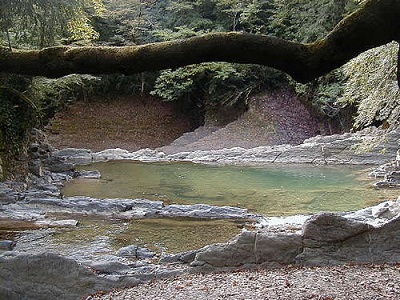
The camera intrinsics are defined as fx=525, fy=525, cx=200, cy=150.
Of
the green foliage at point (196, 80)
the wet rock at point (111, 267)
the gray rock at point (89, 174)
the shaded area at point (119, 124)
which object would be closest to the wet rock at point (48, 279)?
the wet rock at point (111, 267)

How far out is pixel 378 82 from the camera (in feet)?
28.6

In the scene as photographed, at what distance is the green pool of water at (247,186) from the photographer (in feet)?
41.4

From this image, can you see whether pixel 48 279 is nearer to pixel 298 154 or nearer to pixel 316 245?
pixel 316 245

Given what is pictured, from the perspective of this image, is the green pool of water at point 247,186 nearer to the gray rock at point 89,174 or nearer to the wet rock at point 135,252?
the gray rock at point 89,174

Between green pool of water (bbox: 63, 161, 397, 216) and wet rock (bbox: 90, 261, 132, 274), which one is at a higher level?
wet rock (bbox: 90, 261, 132, 274)

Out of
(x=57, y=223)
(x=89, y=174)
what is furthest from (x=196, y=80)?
(x=57, y=223)

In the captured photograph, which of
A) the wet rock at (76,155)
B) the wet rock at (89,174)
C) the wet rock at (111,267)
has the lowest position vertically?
the wet rock at (76,155)

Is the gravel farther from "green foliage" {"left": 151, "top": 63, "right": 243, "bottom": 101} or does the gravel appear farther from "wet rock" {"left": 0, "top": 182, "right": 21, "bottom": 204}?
"green foliage" {"left": 151, "top": 63, "right": 243, "bottom": 101}

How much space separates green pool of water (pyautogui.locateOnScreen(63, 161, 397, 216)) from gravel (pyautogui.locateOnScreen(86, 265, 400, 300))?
207 inches

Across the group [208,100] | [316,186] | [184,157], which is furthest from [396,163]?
[208,100]

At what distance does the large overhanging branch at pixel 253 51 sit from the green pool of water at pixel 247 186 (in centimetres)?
839

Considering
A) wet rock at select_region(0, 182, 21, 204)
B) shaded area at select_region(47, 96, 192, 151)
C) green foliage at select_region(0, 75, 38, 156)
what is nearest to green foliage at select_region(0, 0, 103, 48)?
green foliage at select_region(0, 75, 38, 156)

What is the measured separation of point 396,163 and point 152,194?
7.55 metres

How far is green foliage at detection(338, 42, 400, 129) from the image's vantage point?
27.0 ft
